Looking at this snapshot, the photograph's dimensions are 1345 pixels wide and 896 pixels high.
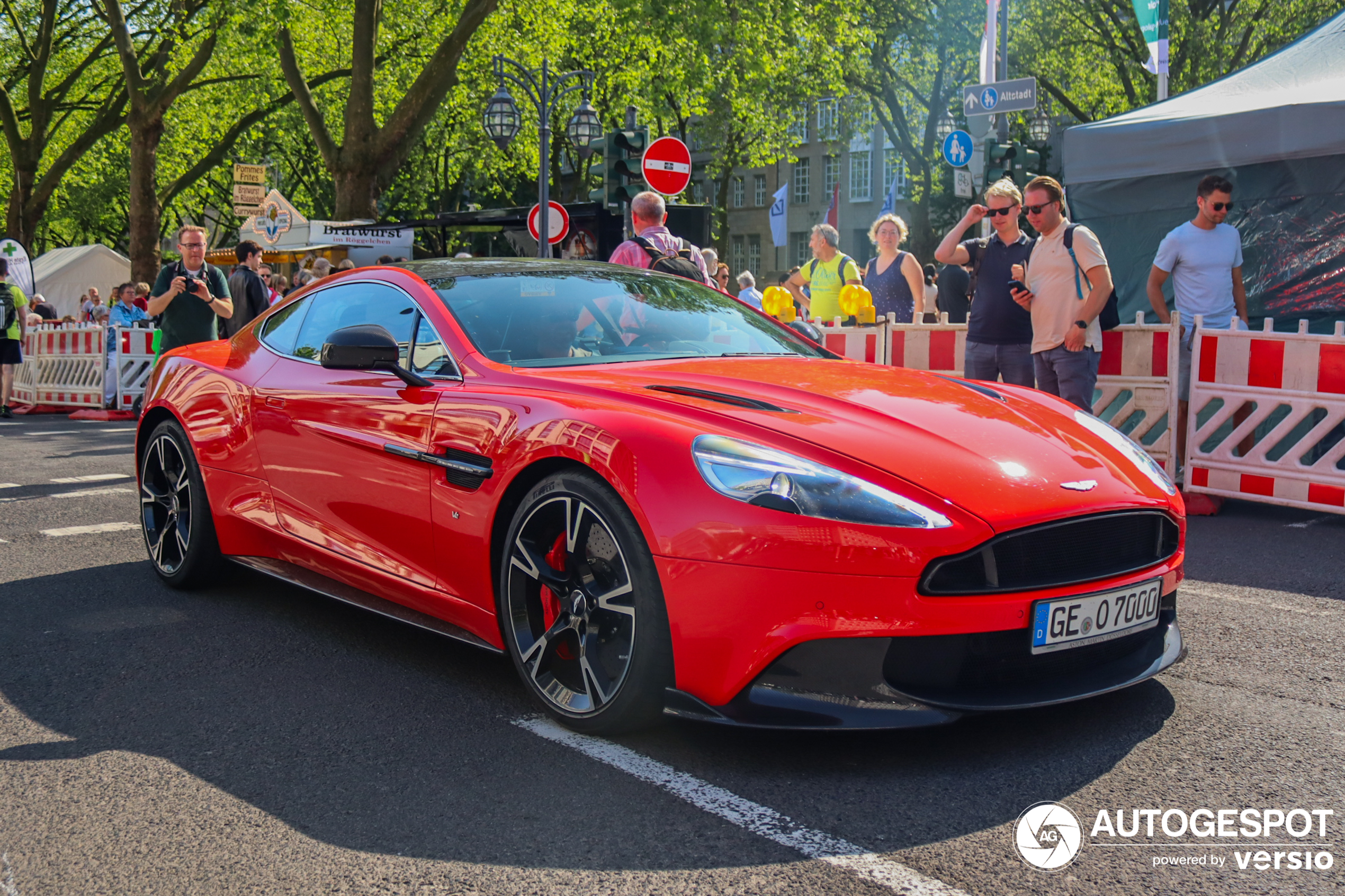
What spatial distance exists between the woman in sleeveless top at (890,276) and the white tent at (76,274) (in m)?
33.6

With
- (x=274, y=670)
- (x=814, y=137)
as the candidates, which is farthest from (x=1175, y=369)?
(x=814, y=137)

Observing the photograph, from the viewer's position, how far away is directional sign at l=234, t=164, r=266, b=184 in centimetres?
2161

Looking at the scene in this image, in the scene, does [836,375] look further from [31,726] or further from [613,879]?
[31,726]

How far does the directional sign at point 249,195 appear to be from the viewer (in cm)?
2156

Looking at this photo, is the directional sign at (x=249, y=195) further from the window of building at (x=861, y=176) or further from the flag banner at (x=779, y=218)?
the window of building at (x=861, y=176)

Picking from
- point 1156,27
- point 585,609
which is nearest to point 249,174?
point 1156,27

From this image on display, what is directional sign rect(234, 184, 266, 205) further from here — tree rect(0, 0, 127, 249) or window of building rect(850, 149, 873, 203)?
window of building rect(850, 149, 873, 203)

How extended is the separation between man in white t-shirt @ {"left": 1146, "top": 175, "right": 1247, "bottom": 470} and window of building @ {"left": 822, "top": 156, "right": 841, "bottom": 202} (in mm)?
48316

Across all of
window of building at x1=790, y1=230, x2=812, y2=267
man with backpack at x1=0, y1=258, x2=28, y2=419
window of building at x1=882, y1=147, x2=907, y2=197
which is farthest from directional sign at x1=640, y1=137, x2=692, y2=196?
window of building at x1=790, y1=230, x2=812, y2=267

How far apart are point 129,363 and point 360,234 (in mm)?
8261

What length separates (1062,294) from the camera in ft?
23.6

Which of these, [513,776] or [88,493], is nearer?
[513,776]

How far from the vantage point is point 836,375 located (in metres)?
4.04

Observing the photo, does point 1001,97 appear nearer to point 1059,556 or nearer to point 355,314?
point 355,314
